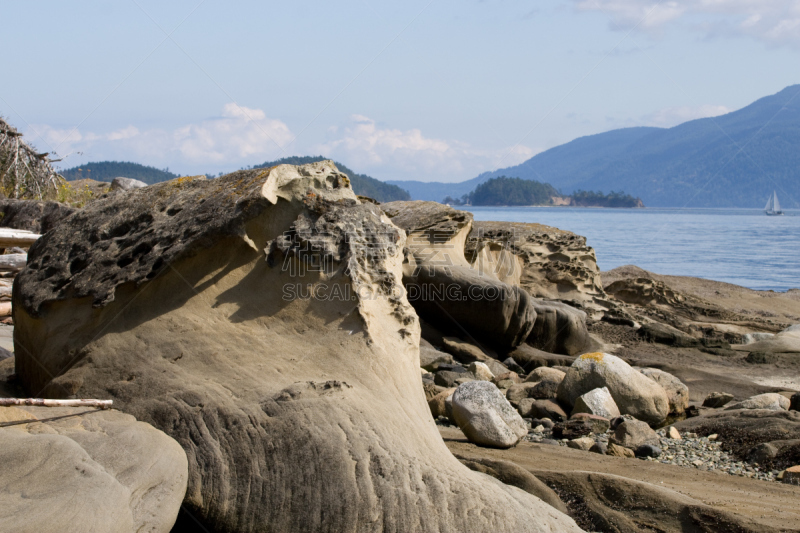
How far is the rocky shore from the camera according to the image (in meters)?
2.98

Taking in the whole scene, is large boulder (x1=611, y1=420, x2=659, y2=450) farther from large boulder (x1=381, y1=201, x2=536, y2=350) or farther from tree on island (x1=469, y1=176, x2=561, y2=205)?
tree on island (x1=469, y1=176, x2=561, y2=205)

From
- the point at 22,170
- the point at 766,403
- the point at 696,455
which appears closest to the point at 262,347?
the point at 696,455

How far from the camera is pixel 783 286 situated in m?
23.2

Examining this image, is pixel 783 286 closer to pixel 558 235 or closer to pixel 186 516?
pixel 558 235

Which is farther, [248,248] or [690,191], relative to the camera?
[690,191]

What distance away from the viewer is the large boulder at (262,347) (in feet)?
10.1

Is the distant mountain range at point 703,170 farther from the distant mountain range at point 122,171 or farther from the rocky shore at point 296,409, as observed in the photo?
the rocky shore at point 296,409

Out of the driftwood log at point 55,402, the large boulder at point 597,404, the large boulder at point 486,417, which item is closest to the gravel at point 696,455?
the large boulder at point 597,404

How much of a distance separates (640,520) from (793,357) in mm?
7787

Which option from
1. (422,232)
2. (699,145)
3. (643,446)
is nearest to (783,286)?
(422,232)

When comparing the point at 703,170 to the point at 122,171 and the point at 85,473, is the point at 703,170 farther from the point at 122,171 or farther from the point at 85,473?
the point at 85,473

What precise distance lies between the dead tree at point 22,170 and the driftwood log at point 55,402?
11.4m

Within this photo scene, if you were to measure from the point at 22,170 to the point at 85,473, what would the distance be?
12.8 m

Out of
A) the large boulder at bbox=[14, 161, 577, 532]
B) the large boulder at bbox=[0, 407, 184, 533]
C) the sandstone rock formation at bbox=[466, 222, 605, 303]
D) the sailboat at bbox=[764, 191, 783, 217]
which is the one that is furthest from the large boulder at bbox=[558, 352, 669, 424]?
the sailboat at bbox=[764, 191, 783, 217]
